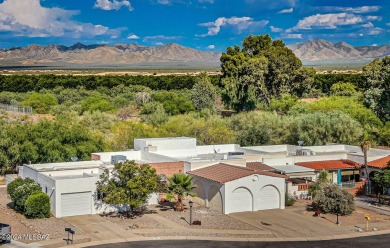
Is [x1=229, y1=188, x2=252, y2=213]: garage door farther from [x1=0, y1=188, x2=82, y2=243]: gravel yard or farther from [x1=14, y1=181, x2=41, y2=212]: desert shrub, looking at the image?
[x1=14, y1=181, x2=41, y2=212]: desert shrub

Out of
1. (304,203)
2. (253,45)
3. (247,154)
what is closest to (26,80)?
(253,45)

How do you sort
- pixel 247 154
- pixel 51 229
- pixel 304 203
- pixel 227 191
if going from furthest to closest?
1. pixel 247 154
2. pixel 304 203
3. pixel 227 191
4. pixel 51 229

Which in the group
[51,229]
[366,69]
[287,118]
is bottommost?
[51,229]

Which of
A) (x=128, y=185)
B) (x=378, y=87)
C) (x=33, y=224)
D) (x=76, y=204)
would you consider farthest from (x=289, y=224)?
(x=378, y=87)

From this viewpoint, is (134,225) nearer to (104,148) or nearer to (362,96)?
(104,148)

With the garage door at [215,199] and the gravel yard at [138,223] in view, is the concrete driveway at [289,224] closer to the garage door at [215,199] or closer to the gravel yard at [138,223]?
the garage door at [215,199]

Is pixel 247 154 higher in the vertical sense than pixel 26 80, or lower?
lower
